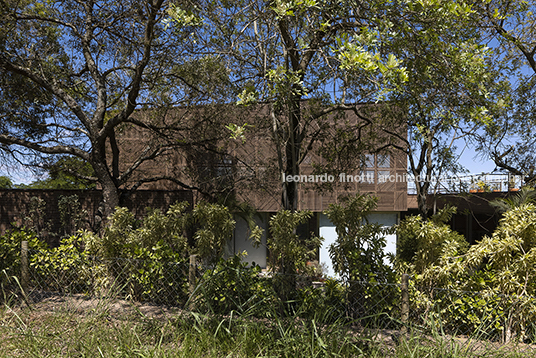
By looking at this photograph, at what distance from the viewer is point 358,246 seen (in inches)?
196

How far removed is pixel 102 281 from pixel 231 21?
4.35 m

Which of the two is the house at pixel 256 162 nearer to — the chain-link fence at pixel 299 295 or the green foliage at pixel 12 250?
the chain-link fence at pixel 299 295

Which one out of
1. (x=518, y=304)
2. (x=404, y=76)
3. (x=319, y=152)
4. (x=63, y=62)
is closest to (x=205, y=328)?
(x=404, y=76)

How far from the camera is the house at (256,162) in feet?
25.4

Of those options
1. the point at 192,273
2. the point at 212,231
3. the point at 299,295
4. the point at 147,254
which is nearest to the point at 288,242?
the point at 299,295

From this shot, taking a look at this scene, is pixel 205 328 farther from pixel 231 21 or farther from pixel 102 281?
pixel 231 21

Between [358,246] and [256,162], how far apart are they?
4308mm

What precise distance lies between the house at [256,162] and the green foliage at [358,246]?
1024 mm

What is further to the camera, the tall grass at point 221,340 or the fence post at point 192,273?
the fence post at point 192,273

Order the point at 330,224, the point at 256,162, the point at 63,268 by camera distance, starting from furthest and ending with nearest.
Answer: the point at 330,224, the point at 256,162, the point at 63,268

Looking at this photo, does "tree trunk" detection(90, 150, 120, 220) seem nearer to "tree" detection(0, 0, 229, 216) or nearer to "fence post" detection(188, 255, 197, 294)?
"tree" detection(0, 0, 229, 216)

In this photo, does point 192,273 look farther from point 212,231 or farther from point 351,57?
point 351,57

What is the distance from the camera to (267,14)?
5.15 m

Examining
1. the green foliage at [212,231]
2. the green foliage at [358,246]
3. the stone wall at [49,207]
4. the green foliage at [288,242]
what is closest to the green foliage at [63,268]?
the green foliage at [212,231]
